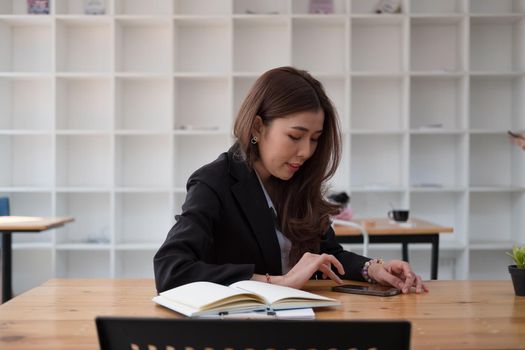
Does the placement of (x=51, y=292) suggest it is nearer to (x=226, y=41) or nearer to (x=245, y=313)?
(x=245, y=313)

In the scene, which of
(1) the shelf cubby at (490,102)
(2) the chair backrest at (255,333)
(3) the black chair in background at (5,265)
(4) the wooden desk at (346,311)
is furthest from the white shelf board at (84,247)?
(2) the chair backrest at (255,333)

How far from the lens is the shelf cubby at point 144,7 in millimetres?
5423

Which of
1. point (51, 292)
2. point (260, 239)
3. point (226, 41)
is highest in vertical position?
point (226, 41)

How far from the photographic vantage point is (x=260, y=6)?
544 cm

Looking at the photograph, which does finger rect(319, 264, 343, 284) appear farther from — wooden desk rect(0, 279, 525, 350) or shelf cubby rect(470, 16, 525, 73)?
shelf cubby rect(470, 16, 525, 73)

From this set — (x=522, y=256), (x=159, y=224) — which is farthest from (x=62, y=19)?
(x=522, y=256)

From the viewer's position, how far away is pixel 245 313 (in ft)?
4.33

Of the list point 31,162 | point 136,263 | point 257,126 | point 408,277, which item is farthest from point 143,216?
point 408,277

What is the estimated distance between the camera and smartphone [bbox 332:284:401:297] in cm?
161

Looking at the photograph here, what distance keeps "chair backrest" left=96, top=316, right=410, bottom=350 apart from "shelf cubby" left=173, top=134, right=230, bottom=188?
4.65 metres

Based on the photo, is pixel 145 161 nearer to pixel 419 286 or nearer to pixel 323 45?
pixel 323 45

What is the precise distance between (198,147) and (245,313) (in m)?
4.24

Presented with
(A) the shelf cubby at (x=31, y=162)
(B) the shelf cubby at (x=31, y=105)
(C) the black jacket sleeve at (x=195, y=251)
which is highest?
(B) the shelf cubby at (x=31, y=105)

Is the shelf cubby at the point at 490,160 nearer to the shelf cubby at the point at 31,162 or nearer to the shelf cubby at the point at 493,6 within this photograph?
the shelf cubby at the point at 493,6
